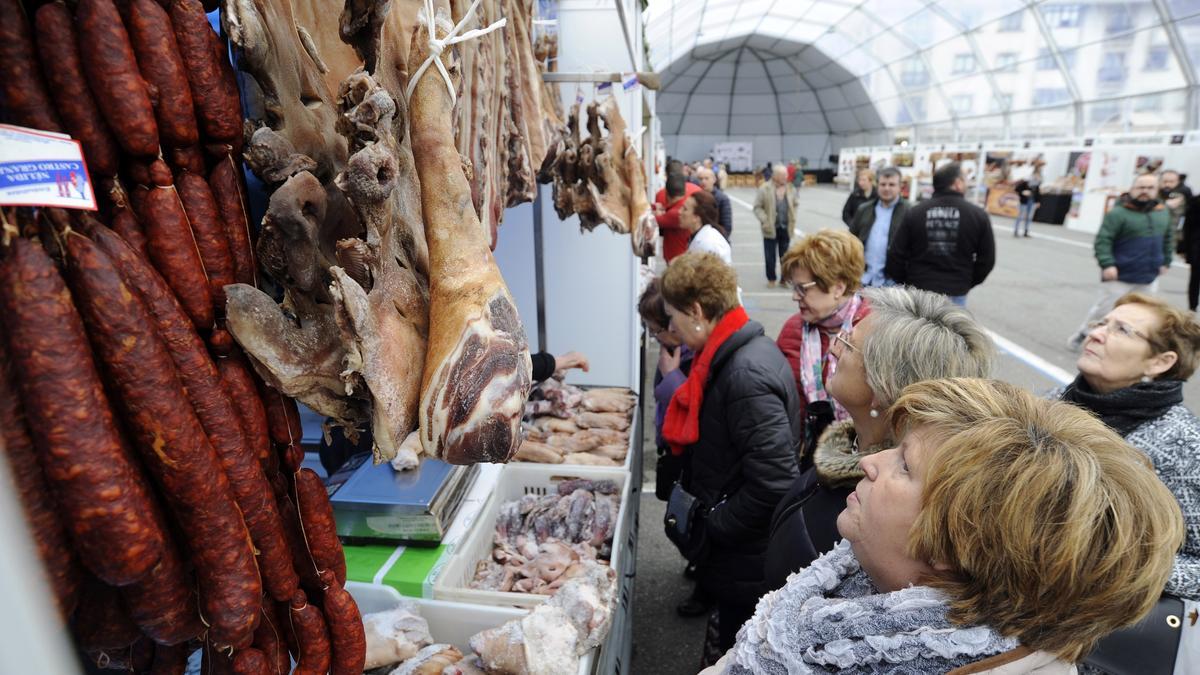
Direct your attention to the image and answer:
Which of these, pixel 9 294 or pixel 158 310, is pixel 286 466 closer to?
pixel 158 310

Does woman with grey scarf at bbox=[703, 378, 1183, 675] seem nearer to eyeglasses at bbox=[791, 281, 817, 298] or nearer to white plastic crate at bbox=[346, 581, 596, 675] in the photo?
white plastic crate at bbox=[346, 581, 596, 675]

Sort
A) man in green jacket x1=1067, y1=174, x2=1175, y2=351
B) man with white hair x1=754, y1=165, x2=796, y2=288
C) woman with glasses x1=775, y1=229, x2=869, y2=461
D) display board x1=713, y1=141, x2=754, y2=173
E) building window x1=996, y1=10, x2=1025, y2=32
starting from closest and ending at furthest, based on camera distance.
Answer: woman with glasses x1=775, y1=229, x2=869, y2=461 → man in green jacket x1=1067, y1=174, x2=1175, y2=351 → man with white hair x1=754, y1=165, x2=796, y2=288 → building window x1=996, y1=10, x2=1025, y2=32 → display board x1=713, y1=141, x2=754, y2=173

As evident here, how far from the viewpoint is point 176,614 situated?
862mm

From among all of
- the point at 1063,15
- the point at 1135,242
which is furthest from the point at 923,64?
the point at 1135,242

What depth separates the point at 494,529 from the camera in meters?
2.70

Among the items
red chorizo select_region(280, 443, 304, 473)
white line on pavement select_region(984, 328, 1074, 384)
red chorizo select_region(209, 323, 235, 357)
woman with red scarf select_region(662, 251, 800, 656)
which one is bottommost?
white line on pavement select_region(984, 328, 1074, 384)

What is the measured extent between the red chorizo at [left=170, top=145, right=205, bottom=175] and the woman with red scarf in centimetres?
181

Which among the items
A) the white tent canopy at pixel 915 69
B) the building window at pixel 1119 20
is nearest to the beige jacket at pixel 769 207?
the white tent canopy at pixel 915 69

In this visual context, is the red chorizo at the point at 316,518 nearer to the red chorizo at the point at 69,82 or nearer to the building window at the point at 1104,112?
the red chorizo at the point at 69,82

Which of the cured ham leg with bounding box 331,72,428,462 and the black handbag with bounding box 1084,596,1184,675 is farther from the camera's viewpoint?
the black handbag with bounding box 1084,596,1184,675

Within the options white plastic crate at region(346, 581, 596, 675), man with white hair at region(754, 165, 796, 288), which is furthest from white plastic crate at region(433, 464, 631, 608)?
man with white hair at region(754, 165, 796, 288)

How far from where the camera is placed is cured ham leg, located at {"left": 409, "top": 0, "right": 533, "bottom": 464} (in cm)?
97

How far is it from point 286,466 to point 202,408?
0.81 feet

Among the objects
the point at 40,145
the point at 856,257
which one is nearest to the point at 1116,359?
the point at 856,257
